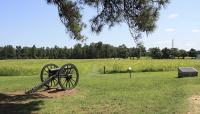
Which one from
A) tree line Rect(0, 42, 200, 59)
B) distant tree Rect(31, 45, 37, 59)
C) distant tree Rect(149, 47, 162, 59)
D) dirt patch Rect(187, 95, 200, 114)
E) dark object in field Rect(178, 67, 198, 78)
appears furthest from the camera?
distant tree Rect(31, 45, 37, 59)

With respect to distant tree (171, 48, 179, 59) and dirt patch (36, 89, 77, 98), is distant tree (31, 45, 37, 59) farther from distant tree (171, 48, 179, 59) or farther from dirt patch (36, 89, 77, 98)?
dirt patch (36, 89, 77, 98)

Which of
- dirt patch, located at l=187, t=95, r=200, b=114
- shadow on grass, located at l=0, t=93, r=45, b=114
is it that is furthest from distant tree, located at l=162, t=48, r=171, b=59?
dirt patch, located at l=187, t=95, r=200, b=114

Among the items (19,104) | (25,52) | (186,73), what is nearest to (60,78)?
(19,104)

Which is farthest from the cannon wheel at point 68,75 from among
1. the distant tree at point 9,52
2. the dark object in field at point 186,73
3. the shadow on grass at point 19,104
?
the distant tree at point 9,52

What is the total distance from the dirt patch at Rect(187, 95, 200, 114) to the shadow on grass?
5417 mm

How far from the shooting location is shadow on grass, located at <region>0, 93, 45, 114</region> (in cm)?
1585

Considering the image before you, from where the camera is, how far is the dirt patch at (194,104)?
50.1 ft

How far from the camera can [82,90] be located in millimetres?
21516

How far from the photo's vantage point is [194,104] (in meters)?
16.5

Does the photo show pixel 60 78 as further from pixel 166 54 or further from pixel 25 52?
pixel 25 52

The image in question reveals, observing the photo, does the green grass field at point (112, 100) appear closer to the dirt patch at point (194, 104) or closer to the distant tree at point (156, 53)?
the dirt patch at point (194, 104)

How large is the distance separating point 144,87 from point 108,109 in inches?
267

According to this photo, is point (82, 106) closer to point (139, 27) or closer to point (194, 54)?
point (139, 27)

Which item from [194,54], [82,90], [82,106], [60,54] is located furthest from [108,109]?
[60,54]
